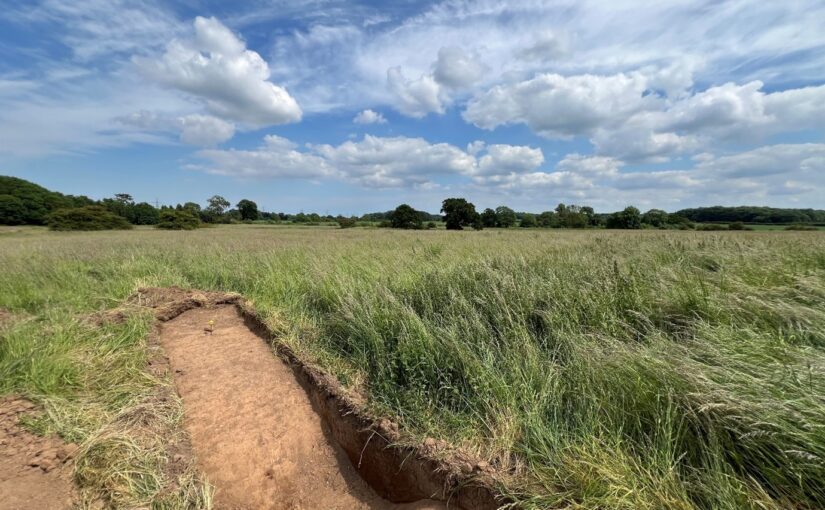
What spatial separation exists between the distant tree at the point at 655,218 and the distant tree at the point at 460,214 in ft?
95.3

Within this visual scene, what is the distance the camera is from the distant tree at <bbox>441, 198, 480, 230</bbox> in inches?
2955

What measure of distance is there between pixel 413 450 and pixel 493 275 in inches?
124

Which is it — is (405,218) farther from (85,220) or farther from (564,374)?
(564,374)

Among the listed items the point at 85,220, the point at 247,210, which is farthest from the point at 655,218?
the point at 247,210

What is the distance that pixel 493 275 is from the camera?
5.62 meters

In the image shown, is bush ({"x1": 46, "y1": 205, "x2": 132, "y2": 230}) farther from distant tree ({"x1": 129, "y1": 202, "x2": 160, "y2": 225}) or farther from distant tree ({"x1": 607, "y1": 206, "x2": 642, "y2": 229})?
distant tree ({"x1": 607, "y1": 206, "x2": 642, "y2": 229})

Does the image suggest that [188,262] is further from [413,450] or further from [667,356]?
[667,356]

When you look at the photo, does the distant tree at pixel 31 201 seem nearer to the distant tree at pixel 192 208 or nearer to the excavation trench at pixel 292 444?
the distant tree at pixel 192 208

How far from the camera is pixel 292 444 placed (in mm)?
4051

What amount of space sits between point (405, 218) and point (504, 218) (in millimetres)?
21286

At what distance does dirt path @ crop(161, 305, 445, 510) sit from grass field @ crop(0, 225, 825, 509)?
14.7 inches

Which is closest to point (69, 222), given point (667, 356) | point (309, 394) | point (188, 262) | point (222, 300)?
point (188, 262)

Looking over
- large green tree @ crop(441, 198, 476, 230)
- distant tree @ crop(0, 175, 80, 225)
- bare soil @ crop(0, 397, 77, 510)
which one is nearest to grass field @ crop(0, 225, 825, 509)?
bare soil @ crop(0, 397, 77, 510)

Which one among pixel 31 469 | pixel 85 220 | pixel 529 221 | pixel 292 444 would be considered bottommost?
pixel 292 444
